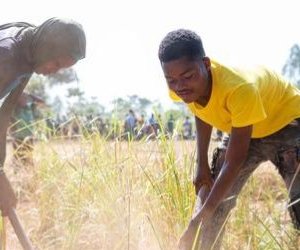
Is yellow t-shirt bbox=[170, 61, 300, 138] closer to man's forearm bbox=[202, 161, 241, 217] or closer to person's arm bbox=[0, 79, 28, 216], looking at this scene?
man's forearm bbox=[202, 161, 241, 217]

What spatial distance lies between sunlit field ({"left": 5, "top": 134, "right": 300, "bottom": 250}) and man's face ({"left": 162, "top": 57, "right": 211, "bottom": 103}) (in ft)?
2.28

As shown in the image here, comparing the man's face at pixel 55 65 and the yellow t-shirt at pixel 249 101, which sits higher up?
the man's face at pixel 55 65

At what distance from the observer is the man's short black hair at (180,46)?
6.64ft

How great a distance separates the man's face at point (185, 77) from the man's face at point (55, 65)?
496 millimetres

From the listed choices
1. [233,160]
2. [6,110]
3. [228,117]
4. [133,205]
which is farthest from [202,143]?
[6,110]

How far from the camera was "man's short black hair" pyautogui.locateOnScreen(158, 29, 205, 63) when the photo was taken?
6.64 feet

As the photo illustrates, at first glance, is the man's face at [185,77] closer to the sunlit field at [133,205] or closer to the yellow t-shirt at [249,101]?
the yellow t-shirt at [249,101]

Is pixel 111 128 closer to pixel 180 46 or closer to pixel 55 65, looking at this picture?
pixel 55 65

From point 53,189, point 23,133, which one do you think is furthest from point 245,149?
point 23,133

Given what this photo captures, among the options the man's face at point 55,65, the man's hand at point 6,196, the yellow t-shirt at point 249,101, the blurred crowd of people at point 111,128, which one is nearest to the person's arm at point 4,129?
the man's hand at point 6,196

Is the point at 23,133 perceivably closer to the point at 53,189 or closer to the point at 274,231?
the point at 53,189

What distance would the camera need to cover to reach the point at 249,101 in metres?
2.06

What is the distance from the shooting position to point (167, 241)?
108 inches

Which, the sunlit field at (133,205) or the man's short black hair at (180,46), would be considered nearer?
the man's short black hair at (180,46)
